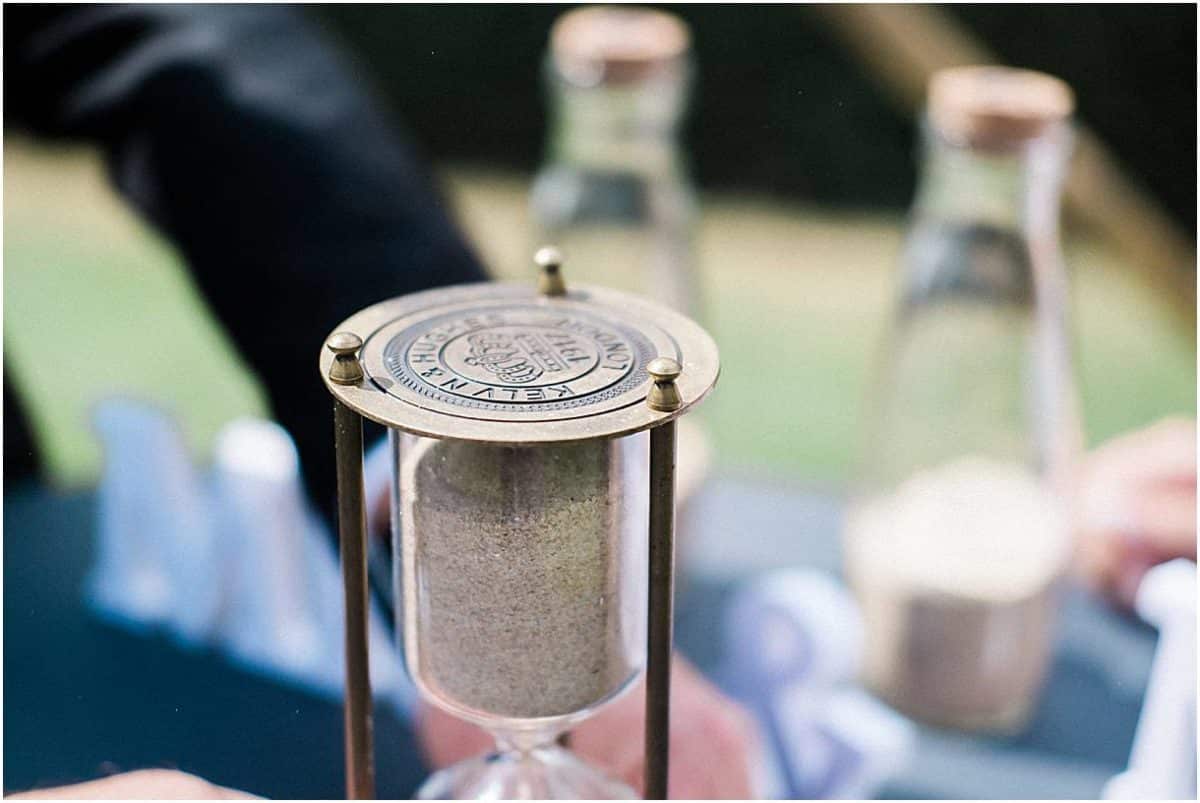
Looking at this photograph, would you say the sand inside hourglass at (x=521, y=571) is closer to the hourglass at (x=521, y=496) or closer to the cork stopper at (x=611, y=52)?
the hourglass at (x=521, y=496)

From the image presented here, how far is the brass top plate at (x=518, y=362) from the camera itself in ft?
1.43

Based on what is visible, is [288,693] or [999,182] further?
[999,182]

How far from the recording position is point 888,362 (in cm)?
105

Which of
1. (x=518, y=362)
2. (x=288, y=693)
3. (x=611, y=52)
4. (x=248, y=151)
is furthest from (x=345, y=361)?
(x=611, y=52)

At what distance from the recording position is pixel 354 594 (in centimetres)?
49

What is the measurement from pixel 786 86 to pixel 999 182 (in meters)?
2.02

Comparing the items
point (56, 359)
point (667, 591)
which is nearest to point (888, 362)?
point (667, 591)

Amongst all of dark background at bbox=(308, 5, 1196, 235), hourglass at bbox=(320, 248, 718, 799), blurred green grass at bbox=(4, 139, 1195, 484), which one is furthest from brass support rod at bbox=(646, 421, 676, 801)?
dark background at bbox=(308, 5, 1196, 235)

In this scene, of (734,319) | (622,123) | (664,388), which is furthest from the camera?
(734,319)

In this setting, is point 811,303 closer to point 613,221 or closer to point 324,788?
point 613,221

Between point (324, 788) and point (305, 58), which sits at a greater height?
point (305, 58)

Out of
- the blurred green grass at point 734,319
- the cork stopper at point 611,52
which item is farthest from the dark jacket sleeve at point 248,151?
the blurred green grass at point 734,319

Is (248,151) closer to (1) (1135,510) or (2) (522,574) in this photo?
(2) (522,574)

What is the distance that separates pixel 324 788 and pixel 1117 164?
2354mm
